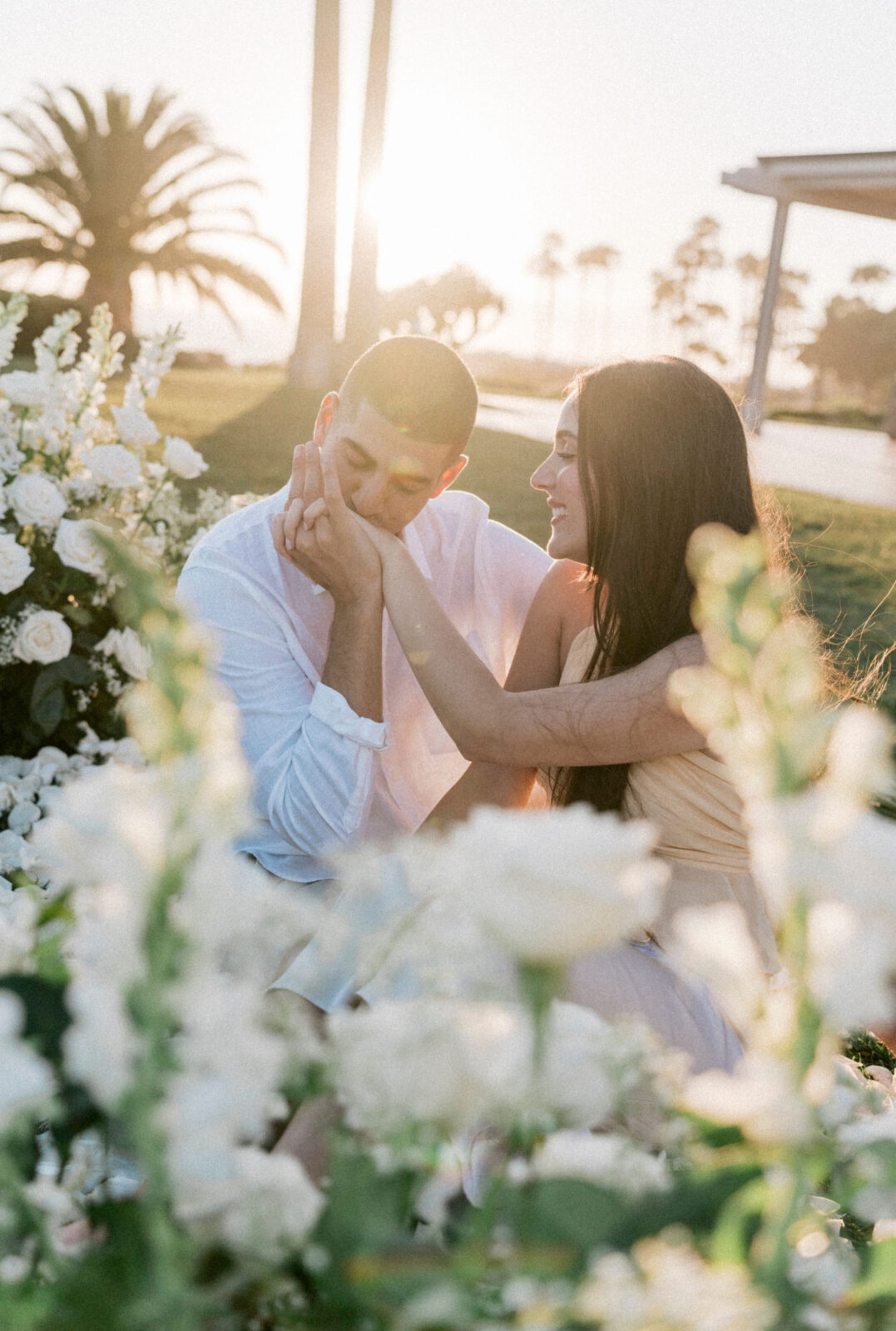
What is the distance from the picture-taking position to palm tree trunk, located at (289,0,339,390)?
1198 cm

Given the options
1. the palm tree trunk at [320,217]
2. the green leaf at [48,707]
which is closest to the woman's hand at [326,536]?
the green leaf at [48,707]

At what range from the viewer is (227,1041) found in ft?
1.87

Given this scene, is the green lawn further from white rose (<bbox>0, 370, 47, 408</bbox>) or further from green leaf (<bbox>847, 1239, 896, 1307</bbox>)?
green leaf (<bbox>847, 1239, 896, 1307</bbox>)

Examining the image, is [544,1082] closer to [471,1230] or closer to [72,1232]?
[471,1230]

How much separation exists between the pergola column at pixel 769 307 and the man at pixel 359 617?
11.1 metres

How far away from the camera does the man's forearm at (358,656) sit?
8.49 ft

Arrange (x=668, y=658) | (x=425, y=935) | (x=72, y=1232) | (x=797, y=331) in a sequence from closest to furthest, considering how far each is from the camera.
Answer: (x=425, y=935) → (x=72, y=1232) → (x=668, y=658) → (x=797, y=331)

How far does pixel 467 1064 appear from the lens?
63 cm

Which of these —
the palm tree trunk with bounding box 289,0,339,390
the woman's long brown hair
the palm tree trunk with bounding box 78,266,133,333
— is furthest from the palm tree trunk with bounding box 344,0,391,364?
the woman's long brown hair

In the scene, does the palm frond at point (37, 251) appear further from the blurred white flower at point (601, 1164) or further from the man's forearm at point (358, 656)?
the blurred white flower at point (601, 1164)

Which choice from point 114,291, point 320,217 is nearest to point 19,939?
point 320,217

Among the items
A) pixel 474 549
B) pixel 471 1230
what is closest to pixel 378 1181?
pixel 471 1230

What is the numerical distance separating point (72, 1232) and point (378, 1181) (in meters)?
0.39

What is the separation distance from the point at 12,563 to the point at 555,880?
3.27 meters
